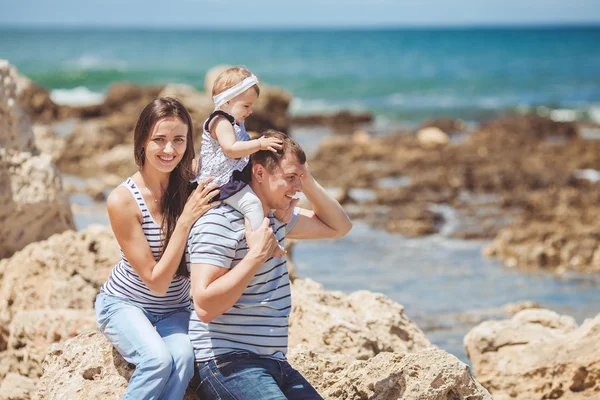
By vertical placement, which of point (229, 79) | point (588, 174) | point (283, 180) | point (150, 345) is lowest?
point (588, 174)

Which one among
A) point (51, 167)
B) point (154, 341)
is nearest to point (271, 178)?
point (154, 341)

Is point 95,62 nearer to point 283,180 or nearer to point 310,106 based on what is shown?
point 310,106

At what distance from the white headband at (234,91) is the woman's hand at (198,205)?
0.55 metres

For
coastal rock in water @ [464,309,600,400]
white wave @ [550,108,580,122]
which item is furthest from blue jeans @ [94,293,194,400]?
white wave @ [550,108,580,122]

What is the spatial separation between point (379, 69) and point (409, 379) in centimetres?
5262

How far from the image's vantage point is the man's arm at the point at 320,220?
415 centimetres

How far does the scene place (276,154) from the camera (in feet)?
12.3

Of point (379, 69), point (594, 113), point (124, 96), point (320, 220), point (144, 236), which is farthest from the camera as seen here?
point (379, 69)

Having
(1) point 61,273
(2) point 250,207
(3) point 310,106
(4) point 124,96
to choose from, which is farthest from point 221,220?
(3) point 310,106

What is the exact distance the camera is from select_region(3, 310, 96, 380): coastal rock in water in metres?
5.19

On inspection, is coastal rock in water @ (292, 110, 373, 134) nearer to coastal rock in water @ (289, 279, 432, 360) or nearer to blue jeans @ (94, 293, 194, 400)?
coastal rock in water @ (289, 279, 432, 360)

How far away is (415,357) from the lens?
153 inches

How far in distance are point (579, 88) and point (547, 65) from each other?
1473 centimetres

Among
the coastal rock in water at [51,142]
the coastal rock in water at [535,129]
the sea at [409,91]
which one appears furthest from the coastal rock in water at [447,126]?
the coastal rock in water at [51,142]
